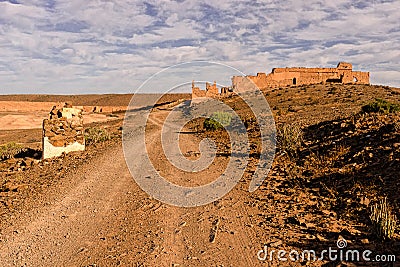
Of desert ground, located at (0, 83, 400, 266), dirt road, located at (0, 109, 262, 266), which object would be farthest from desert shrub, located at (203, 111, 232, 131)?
dirt road, located at (0, 109, 262, 266)

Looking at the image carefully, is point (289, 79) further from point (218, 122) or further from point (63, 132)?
point (63, 132)

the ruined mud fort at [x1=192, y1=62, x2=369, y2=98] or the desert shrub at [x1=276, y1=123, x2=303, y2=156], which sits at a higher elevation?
the ruined mud fort at [x1=192, y1=62, x2=369, y2=98]

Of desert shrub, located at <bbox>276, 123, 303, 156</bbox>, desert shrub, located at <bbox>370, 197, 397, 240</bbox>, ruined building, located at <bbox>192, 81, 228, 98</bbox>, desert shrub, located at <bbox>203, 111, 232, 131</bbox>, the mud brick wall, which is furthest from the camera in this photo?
ruined building, located at <bbox>192, 81, 228, 98</bbox>

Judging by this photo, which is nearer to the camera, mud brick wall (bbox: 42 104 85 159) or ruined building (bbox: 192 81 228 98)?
mud brick wall (bbox: 42 104 85 159)

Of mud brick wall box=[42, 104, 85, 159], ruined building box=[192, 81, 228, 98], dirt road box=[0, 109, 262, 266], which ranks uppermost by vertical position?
ruined building box=[192, 81, 228, 98]

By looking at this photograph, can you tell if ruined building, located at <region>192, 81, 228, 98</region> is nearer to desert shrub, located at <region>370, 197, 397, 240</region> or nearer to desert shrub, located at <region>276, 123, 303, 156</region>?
desert shrub, located at <region>276, 123, 303, 156</region>

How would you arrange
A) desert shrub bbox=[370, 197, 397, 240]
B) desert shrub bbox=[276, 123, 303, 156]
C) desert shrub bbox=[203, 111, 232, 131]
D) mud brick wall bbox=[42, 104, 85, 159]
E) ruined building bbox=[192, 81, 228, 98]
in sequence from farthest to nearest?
ruined building bbox=[192, 81, 228, 98] < desert shrub bbox=[203, 111, 232, 131] < mud brick wall bbox=[42, 104, 85, 159] < desert shrub bbox=[276, 123, 303, 156] < desert shrub bbox=[370, 197, 397, 240]

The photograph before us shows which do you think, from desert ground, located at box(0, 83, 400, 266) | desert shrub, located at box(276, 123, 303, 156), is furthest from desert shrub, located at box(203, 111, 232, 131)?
desert ground, located at box(0, 83, 400, 266)

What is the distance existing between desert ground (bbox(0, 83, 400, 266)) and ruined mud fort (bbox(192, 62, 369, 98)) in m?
29.0

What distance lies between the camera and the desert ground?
4.62 m

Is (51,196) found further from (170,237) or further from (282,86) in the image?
(282,86)

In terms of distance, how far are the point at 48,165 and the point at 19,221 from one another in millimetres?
4969

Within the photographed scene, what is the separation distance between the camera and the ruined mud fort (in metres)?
39.2

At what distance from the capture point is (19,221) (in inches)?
242
